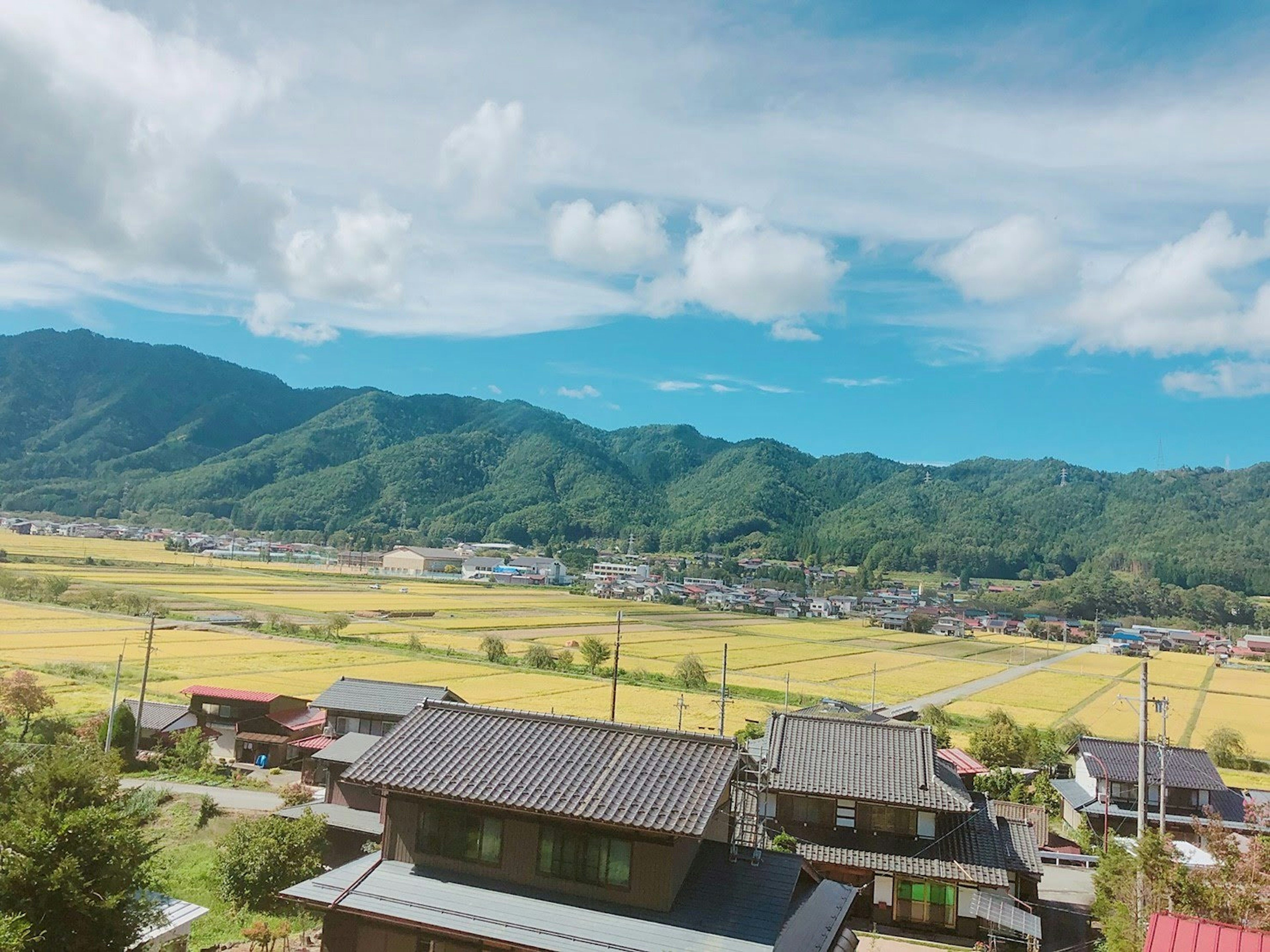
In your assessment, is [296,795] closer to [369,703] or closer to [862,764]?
[369,703]

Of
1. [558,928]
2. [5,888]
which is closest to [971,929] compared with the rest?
[558,928]

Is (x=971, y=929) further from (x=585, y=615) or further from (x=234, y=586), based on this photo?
(x=234, y=586)

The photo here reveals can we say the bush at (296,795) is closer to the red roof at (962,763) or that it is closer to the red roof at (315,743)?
the red roof at (315,743)

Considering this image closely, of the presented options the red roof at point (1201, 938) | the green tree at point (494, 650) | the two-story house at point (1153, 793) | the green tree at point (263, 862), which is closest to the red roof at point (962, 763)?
the two-story house at point (1153, 793)

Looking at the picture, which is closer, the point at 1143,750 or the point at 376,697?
the point at 1143,750

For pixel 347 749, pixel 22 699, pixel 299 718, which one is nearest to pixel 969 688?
pixel 299 718

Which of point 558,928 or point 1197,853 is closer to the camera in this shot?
point 558,928
